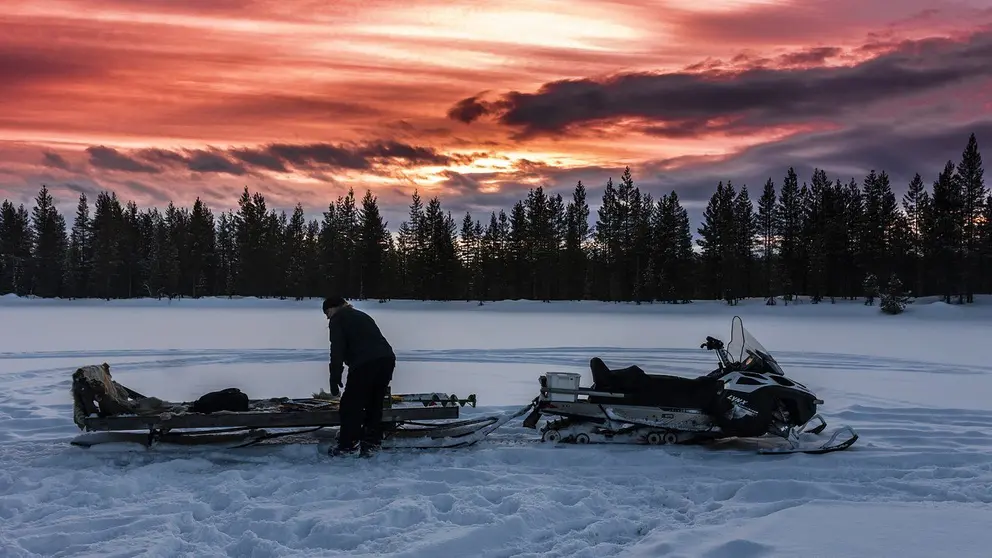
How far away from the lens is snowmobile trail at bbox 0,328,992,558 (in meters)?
4.48

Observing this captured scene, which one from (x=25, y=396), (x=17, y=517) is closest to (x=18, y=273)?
(x=25, y=396)

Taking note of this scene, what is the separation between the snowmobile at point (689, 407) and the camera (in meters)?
6.61

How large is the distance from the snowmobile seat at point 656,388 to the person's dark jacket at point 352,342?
2.16 metres

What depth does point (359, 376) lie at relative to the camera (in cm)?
Result: 653

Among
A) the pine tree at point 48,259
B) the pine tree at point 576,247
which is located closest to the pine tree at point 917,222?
the pine tree at point 576,247

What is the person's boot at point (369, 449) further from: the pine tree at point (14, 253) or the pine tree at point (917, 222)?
the pine tree at point (14, 253)

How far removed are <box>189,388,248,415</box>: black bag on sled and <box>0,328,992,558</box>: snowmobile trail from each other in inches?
19.1

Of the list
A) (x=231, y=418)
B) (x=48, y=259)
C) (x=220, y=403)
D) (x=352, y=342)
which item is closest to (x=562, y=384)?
(x=352, y=342)

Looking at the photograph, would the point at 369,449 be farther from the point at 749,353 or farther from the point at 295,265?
the point at 295,265

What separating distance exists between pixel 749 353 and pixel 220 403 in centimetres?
538

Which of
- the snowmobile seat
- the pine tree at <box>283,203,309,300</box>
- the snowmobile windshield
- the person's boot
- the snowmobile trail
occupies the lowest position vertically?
the snowmobile trail

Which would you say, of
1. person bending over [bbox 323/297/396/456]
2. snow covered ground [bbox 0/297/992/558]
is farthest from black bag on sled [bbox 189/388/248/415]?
person bending over [bbox 323/297/396/456]

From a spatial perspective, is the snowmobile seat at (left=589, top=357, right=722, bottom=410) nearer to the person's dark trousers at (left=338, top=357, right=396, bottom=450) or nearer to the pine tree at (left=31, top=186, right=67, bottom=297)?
the person's dark trousers at (left=338, top=357, right=396, bottom=450)

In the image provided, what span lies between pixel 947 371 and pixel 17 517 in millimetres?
14335
